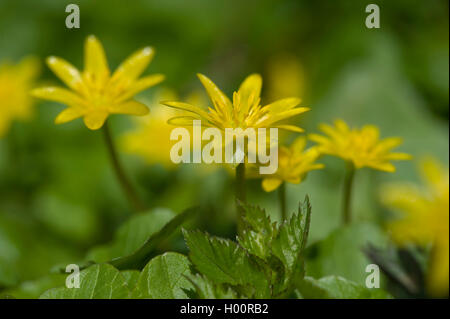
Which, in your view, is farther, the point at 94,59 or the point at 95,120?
the point at 94,59

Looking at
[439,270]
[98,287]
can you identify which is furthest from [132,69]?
[439,270]

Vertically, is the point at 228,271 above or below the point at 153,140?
below

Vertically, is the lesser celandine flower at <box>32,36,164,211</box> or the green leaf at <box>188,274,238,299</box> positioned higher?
the lesser celandine flower at <box>32,36,164,211</box>

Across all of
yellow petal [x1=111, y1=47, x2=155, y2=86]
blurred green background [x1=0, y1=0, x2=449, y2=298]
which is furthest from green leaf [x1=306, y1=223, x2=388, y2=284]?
yellow petal [x1=111, y1=47, x2=155, y2=86]

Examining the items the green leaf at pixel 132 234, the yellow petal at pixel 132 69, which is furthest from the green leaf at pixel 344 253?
the yellow petal at pixel 132 69

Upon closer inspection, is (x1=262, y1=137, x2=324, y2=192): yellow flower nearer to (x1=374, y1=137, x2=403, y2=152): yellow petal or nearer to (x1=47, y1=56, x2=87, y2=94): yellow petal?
(x1=374, y1=137, x2=403, y2=152): yellow petal

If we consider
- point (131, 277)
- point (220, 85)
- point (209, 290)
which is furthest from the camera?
point (220, 85)

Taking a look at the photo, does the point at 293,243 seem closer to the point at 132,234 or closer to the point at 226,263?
the point at 226,263
